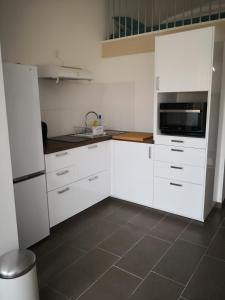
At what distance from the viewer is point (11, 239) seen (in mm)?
1613

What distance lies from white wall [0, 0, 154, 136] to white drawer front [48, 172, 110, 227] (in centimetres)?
75

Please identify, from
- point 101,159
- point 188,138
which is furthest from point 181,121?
point 101,159

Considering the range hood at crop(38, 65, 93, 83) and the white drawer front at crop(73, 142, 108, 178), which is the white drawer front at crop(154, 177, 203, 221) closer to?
the white drawer front at crop(73, 142, 108, 178)

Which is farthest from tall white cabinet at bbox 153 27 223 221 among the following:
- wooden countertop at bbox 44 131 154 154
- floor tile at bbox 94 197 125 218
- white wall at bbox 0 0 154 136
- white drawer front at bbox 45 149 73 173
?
white drawer front at bbox 45 149 73 173

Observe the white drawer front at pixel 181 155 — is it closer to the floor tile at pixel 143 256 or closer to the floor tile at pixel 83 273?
the floor tile at pixel 143 256

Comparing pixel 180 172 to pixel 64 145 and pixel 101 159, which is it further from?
pixel 64 145

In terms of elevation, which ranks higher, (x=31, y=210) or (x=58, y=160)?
(x=58, y=160)

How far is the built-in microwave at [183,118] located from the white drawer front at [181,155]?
0.16 meters

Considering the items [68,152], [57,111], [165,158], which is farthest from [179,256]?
[57,111]

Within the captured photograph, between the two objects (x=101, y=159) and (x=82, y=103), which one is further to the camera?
(x=82, y=103)

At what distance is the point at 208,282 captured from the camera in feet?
5.94

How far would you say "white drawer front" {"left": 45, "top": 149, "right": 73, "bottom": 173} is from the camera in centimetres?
231

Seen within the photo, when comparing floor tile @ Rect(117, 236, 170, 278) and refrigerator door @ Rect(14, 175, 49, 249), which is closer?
floor tile @ Rect(117, 236, 170, 278)

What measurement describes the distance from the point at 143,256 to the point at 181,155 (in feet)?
3.50
